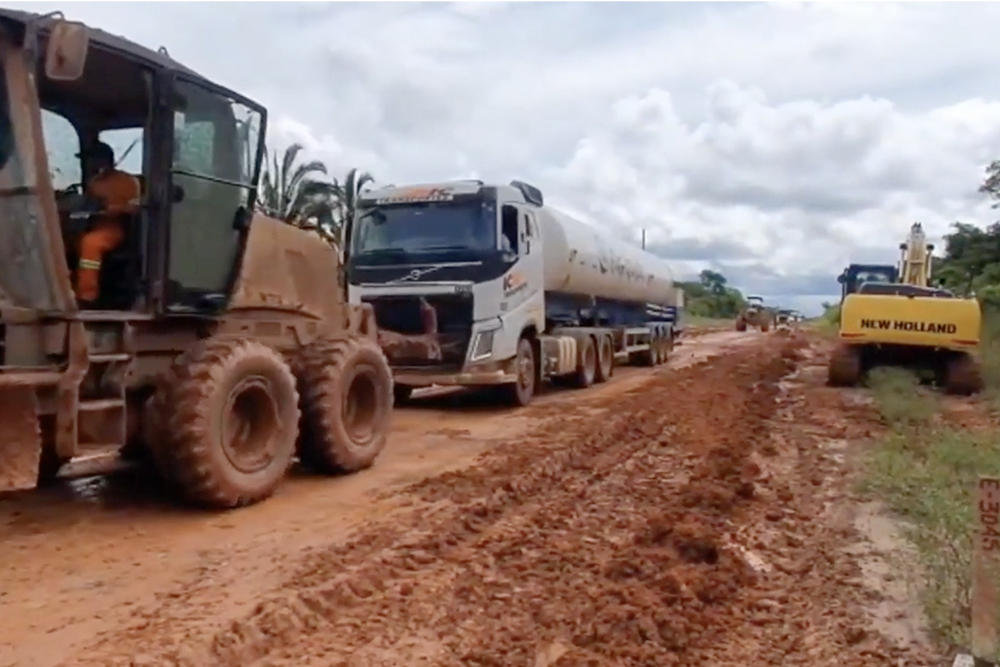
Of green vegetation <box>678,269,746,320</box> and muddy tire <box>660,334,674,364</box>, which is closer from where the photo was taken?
muddy tire <box>660,334,674,364</box>

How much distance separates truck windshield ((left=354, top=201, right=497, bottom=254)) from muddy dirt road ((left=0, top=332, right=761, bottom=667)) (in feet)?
13.9

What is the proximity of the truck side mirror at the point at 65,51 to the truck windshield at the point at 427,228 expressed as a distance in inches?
306

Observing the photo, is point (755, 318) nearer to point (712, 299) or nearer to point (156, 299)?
point (712, 299)

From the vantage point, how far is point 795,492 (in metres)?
7.93

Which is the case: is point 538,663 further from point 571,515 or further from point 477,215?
point 477,215

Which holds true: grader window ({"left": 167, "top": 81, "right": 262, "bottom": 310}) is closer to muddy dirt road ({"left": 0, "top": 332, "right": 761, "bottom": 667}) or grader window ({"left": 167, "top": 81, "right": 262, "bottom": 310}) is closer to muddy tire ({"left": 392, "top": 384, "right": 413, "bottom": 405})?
muddy dirt road ({"left": 0, "top": 332, "right": 761, "bottom": 667})

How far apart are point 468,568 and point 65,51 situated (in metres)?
3.64

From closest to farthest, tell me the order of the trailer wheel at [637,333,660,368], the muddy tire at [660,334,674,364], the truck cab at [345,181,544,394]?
the truck cab at [345,181,544,394]
the trailer wheel at [637,333,660,368]
the muddy tire at [660,334,674,364]

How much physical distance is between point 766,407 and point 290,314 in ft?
24.8

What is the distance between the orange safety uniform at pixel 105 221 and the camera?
21.3 feet

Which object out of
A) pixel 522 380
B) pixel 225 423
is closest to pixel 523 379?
pixel 522 380

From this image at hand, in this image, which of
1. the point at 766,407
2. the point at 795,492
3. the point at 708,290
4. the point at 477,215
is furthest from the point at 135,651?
the point at 708,290

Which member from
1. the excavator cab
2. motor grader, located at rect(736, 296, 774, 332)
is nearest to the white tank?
the excavator cab

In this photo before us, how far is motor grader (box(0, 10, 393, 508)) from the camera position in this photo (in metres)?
5.78
